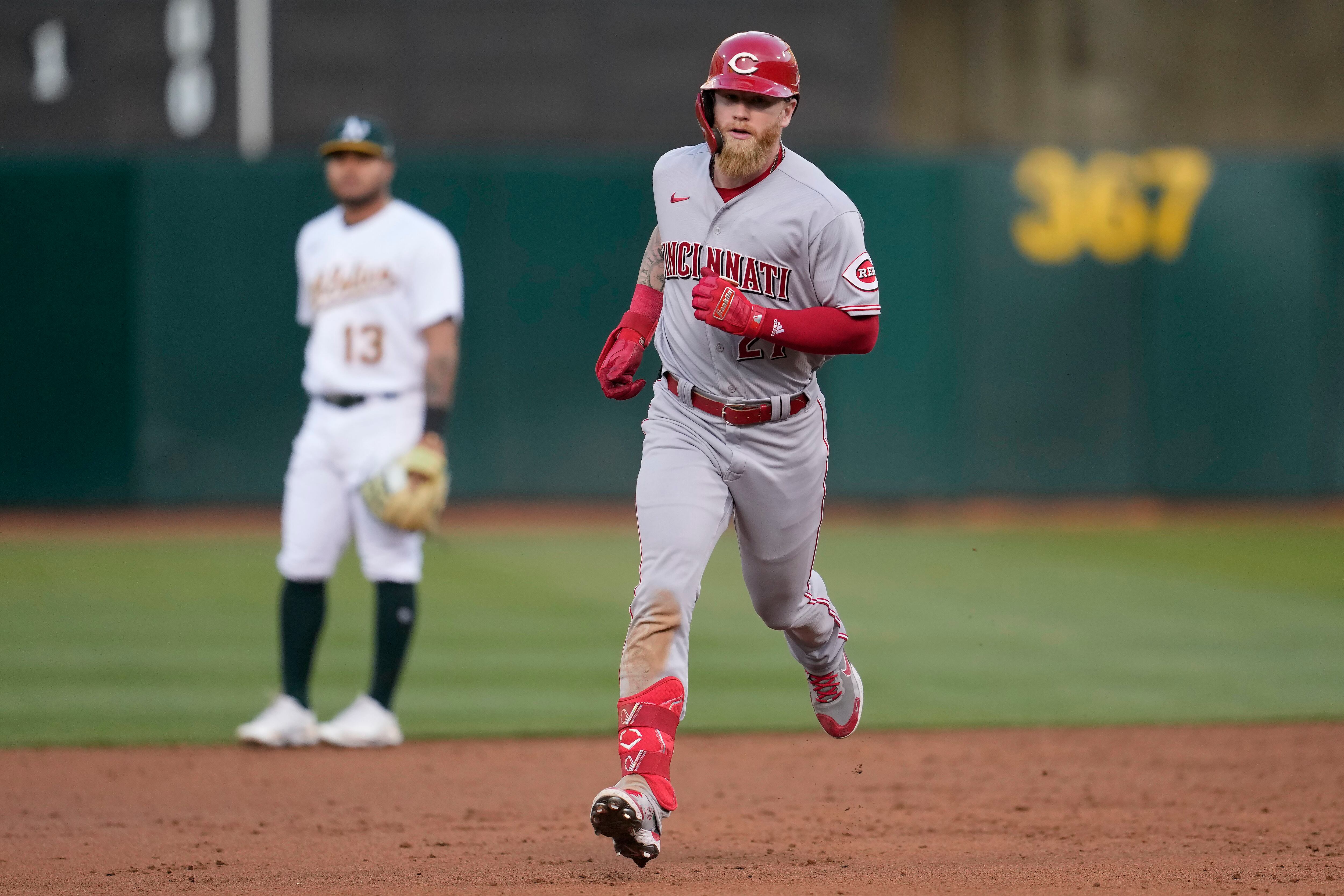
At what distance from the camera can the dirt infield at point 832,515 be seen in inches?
472

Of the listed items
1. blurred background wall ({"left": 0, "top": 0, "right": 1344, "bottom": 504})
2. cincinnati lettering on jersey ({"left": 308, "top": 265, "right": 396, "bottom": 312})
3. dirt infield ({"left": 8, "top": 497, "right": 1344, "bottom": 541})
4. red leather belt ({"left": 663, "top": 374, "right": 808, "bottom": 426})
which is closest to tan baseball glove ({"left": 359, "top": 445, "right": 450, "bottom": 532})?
cincinnati lettering on jersey ({"left": 308, "top": 265, "right": 396, "bottom": 312})

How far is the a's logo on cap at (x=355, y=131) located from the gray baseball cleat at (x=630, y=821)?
2.63m

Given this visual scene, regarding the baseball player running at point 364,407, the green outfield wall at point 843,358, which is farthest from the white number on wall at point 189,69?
the baseball player running at point 364,407

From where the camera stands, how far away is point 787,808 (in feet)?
14.9

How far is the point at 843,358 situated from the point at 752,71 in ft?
27.0

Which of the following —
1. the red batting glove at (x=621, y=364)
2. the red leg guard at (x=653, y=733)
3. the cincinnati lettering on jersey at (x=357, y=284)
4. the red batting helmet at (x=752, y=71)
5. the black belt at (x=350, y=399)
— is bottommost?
the red leg guard at (x=653, y=733)

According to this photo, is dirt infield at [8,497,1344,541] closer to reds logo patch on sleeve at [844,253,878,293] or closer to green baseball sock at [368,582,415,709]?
green baseball sock at [368,582,415,709]

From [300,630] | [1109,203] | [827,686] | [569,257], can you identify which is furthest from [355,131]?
[1109,203]

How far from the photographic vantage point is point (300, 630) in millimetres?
5457

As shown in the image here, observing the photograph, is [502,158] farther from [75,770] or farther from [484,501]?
[75,770]

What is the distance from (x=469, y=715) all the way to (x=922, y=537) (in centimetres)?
594

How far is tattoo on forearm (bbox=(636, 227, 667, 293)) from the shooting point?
4141 mm

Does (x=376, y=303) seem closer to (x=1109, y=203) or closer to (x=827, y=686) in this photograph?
(x=827, y=686)

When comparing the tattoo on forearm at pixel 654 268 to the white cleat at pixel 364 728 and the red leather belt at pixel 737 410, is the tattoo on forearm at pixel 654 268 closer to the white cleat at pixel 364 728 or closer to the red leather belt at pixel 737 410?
the red leather belt at pixel 737 410
